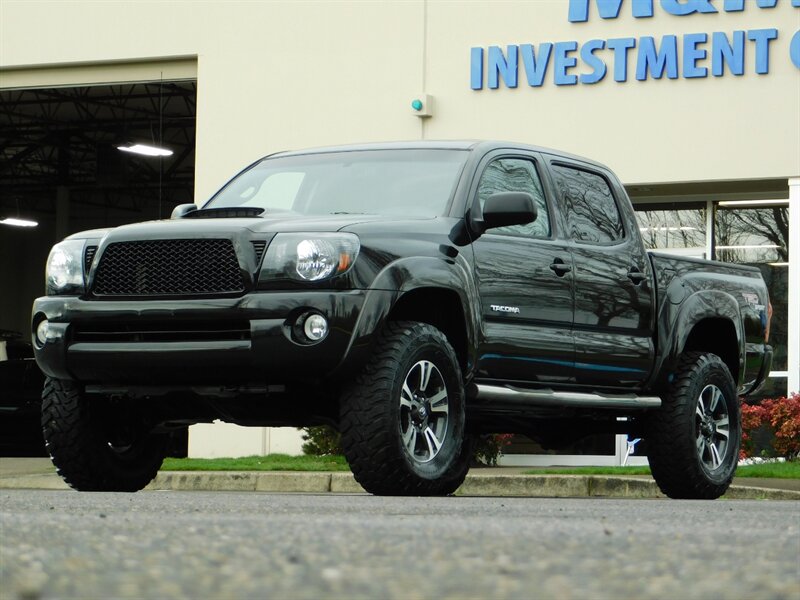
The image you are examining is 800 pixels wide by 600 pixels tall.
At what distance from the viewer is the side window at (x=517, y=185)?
8.60 meters

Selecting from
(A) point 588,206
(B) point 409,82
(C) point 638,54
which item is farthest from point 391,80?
(A) point 588,206

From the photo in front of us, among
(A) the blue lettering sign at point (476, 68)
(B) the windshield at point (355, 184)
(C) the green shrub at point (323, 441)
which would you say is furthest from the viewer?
(A) the blue lettering sign at point (476, 68)

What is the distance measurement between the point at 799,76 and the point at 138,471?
1076 cm

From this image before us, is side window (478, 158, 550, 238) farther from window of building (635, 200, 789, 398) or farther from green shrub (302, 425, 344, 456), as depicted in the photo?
window of building (635, 200, 789, 398)

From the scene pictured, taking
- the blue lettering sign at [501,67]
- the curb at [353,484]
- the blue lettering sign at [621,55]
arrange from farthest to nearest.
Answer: the blue lettering sign at [501,67] < the blue lettering sign at [621,55] < the curb at [353,484]

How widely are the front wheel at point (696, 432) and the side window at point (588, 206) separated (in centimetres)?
99

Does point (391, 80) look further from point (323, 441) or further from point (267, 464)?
point (267, 464)

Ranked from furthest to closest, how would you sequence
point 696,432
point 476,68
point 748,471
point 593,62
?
point 476,68
point 593,62
point 748,471
point 696,432

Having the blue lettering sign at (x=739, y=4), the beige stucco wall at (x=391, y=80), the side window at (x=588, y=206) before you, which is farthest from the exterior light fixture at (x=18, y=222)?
the side window at (x=588, y=206)

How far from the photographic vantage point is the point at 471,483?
1298 centimetres

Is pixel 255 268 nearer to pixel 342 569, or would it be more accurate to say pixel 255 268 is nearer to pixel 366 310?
pixel 366 310

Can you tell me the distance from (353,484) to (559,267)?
4.68 metres

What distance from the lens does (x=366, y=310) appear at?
286 inches

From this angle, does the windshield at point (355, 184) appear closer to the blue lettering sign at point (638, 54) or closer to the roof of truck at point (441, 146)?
the roof of truck at point (441, 146)
